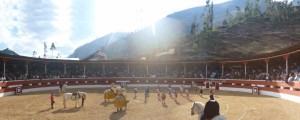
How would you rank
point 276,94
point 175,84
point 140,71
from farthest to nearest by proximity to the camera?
point 140,71
point 175,84
point 276,94

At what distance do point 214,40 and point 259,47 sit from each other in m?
16.8

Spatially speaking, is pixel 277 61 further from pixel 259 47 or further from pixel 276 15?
pixel 276 15

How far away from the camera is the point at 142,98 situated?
3219 cm

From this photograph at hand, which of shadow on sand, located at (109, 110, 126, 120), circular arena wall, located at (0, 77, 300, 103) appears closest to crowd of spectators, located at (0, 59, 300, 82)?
circular arena wall, located at (0, 77, 300, 103)

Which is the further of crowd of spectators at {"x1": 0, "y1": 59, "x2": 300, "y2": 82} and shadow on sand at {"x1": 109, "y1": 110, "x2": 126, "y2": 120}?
crowd of spectators at {"x1": 0, "y1": 59, "x2": 300, "y2": 82}

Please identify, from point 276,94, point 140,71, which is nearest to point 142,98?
point 276,94

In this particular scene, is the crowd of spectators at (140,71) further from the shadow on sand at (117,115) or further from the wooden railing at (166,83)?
the shadow on sand at (117,115)

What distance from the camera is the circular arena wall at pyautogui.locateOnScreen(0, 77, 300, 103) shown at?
30.0 meters

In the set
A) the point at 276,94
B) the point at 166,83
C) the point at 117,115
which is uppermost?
the point at 166,83

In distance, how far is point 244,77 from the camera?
42281 millimetres

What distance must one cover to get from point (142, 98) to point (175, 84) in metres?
19.8

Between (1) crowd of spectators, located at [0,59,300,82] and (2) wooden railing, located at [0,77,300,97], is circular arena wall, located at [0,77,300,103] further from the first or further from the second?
(1) crowd of spectators, located at [0,59,300,82]

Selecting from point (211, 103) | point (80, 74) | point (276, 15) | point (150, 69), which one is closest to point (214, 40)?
point (276, 15)

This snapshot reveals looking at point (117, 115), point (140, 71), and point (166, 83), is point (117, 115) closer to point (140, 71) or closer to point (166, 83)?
point (166, 83)
